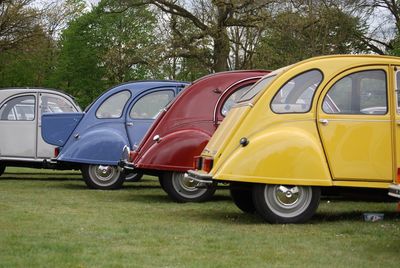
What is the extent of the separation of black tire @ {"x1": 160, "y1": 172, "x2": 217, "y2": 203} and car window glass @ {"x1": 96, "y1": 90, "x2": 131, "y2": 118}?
2.65 meters

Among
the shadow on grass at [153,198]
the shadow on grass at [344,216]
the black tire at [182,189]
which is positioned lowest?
the shadow on grass at [153,198]

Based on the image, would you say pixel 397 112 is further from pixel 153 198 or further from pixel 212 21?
pixel 212 21

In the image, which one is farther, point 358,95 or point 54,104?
point 54,104

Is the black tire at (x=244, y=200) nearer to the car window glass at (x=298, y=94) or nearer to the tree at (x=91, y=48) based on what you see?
the car window glass at (x=298, y=94)

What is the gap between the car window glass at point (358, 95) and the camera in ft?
29.9

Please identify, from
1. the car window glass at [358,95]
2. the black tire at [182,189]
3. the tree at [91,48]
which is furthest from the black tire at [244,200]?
the tree at [91,48]

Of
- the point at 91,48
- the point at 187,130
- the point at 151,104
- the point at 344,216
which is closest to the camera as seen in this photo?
the point at 344,216

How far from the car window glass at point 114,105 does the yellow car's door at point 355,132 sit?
5717mm

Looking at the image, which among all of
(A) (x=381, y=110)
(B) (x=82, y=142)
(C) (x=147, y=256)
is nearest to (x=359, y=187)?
(A) (x=381, y=110)

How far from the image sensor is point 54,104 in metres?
16.4

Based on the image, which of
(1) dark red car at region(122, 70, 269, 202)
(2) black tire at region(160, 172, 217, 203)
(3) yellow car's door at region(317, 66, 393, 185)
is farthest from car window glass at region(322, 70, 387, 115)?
(2) black tire at region(160, 172, 217, 203)

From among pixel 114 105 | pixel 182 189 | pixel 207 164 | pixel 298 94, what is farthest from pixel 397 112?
pixel 114 105

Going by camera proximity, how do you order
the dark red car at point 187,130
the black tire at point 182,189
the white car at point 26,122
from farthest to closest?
the white car at point 26,122 < the black tire at point 182,189 < the dark red car at point 187,130

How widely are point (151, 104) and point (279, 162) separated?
5431 mm
